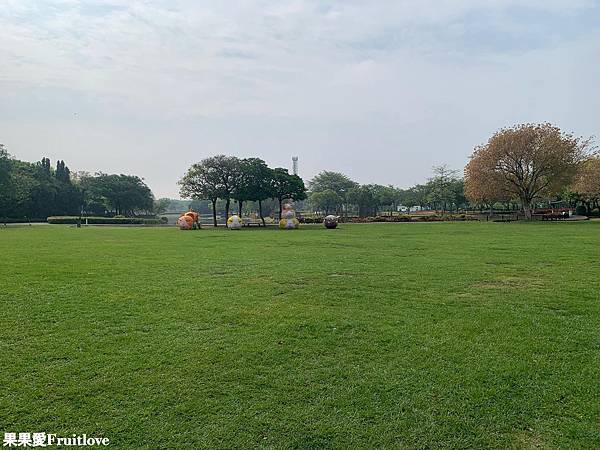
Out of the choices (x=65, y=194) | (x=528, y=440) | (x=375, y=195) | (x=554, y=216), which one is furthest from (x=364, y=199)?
(x=528, y=440)

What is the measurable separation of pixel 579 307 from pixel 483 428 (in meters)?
4.30

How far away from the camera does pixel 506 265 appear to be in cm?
1114

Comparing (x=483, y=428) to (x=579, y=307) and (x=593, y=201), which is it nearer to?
(x=579, y=307)

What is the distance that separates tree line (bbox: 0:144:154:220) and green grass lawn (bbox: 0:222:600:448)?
163ft

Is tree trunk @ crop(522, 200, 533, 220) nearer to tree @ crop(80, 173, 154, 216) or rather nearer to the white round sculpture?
the white round sculpture

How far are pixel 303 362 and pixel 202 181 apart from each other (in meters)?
37.2

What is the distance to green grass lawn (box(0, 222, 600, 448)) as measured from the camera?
131 inches

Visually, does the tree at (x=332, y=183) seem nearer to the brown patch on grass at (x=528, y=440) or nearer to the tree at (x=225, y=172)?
the tree at (x=225, y=172)

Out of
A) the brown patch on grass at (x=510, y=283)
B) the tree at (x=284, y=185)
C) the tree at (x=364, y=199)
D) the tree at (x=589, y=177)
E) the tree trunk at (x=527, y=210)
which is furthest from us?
the tree at (x=364, y=199)

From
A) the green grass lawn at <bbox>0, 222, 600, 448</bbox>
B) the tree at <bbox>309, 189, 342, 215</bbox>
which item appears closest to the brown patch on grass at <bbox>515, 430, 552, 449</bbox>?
the green grass lawn at <bbox>0, 222, 600, 448</bbox>

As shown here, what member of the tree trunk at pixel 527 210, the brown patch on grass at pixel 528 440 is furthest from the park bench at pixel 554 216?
the brown patch on grass at pixel 528 440

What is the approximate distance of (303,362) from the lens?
4492 millimetres

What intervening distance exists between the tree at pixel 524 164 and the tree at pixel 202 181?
23.3 m

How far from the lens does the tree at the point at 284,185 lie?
41.5 metres
